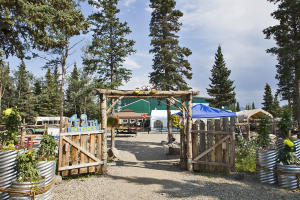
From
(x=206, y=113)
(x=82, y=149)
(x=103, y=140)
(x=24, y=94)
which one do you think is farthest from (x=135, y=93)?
(x=24, y=94)

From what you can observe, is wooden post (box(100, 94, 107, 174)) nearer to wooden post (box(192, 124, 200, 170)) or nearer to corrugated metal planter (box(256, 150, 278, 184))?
wooden post (box(192, 124, 200, 170))

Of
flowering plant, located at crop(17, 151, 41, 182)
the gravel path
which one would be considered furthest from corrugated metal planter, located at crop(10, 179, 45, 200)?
the gravel path

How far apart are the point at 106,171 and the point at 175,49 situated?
36.2 feet

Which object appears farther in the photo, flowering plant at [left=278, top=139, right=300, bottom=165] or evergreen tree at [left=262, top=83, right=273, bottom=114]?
evergreen tree at [left=262, top=83, right=273, bottom=114]

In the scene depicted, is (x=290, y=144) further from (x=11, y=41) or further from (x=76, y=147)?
(x=11, y=41)

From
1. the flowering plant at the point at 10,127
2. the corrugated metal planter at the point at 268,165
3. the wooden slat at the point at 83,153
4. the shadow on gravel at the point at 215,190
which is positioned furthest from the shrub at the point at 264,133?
the flowering plant at the point at 10,127

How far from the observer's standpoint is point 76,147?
6855mm

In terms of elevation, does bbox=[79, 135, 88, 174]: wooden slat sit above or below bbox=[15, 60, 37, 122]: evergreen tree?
below

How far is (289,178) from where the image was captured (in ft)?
18.5

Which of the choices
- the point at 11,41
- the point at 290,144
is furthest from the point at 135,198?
the point at 11,41

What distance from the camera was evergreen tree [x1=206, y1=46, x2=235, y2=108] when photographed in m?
30.2

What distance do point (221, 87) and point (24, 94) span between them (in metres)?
31.8

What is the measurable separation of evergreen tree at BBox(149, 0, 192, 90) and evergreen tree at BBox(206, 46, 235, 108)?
16.3 meters

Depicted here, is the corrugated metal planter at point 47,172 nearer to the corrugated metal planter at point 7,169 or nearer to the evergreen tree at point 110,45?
the corrugated metal planter at point 7,169
